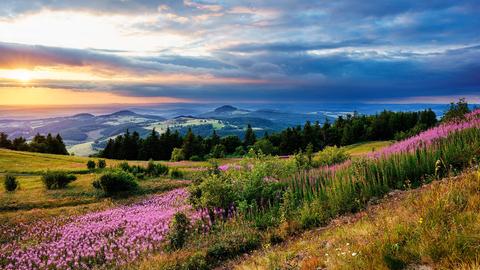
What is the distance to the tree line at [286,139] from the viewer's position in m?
94.2

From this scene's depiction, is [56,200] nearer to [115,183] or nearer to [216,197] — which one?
[115,183]

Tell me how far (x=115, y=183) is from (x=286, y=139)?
81.3 m

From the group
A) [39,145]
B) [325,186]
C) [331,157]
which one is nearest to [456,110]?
[331,157]

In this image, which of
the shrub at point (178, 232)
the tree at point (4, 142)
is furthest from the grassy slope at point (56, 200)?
the tree at point (4, 142)

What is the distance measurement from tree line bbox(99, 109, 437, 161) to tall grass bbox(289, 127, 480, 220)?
72940mm

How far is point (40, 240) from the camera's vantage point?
12672 millimetres

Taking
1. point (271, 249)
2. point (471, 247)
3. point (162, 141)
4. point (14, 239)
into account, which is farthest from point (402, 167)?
point (162, 141)

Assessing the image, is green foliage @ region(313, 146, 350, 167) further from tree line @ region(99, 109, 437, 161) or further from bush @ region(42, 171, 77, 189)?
tree line @ region(99, 109, 437, 161)

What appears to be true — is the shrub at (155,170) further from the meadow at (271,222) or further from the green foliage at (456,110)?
the green foliage at (456,110)

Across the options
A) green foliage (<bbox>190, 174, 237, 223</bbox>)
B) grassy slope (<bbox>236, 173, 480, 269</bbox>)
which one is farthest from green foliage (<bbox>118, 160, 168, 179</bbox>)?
grassy slope (<bbox>236, 173, 480, 269</bbox>)

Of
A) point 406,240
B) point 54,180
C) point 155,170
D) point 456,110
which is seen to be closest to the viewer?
point 406,240

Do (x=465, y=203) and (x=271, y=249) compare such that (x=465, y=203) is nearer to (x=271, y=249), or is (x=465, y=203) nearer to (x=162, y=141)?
(x=271, y=249)

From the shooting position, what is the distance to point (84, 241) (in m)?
11.4

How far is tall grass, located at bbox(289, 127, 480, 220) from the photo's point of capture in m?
9.87
